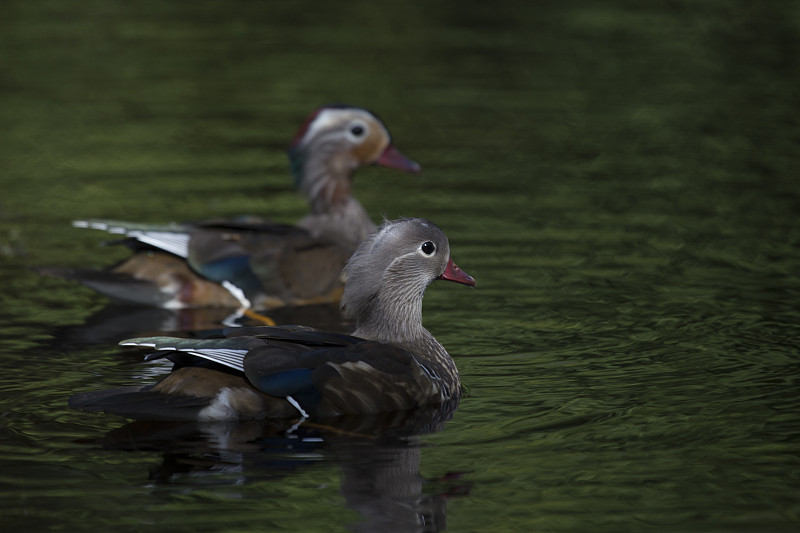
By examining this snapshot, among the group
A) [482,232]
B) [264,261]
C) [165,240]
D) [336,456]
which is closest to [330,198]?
[264,261]

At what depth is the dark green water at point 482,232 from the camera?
240 inches

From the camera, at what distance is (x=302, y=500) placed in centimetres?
595

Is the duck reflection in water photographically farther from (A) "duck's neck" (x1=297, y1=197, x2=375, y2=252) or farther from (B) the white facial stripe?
(B) the white facial stripe

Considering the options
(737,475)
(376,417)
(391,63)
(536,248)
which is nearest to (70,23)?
(391,63)

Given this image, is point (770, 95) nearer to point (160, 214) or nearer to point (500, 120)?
point (500, 120)

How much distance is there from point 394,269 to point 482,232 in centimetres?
337

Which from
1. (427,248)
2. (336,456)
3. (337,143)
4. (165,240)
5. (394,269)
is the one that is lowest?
(336,456)

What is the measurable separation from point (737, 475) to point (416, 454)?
4.96 feet

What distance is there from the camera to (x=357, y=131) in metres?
10.7

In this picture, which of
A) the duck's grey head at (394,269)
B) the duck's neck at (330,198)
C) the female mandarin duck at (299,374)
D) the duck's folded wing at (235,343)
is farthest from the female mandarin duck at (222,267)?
the duck's folded wing at (235,343)

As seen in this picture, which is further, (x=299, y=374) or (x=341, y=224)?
(x=341, y=224)

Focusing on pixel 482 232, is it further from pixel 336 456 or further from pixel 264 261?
pixel 336 456

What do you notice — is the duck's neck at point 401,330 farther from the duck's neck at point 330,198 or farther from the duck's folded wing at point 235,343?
the duck's neck at point 330,198

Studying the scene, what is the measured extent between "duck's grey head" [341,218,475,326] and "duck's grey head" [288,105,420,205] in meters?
2.87
